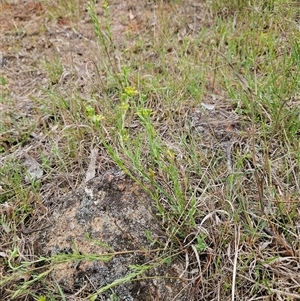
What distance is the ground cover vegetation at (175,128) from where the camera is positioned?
1.39 m

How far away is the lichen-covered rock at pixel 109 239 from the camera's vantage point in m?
1.37

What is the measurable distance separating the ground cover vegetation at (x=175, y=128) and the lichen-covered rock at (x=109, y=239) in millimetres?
51

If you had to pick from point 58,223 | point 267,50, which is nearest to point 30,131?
point 58,223

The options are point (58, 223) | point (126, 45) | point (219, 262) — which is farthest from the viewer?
point (126, 45)

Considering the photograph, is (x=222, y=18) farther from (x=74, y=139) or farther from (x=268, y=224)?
(x=268, y=224)

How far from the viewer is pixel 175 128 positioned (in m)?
1.91

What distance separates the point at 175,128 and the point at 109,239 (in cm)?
70

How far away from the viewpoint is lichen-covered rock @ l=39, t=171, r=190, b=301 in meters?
1.37

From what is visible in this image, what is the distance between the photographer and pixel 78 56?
2580mm

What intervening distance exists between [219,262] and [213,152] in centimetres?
53

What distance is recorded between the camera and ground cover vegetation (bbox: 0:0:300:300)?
1394 mm

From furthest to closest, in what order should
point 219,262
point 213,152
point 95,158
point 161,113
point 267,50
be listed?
1. point 267,50
2. point 161,113
3. point 95,158
4. point 213,152
5. point 219,262

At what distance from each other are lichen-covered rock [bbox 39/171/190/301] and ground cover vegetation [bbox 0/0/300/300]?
0.05 m

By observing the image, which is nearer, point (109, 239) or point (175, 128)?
point (109, 239)
